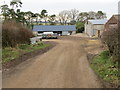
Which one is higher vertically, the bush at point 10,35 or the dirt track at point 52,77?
the bush at point 10,35

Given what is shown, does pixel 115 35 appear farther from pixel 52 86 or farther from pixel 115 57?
pixel 52 86

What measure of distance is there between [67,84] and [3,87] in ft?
11.4

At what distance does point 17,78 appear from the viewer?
14.0 meters

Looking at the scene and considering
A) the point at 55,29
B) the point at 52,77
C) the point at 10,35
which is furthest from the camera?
the point at 55,29

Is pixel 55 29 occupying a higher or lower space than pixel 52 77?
higher

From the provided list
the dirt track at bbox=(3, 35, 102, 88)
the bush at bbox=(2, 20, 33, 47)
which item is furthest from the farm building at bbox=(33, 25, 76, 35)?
the dirt track at bbox=(3, 35, 102, 88)

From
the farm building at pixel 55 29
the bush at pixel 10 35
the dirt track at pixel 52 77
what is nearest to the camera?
the dirt track at pixel 52 77

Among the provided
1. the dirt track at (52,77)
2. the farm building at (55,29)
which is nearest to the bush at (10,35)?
the dirt track at (52,77)

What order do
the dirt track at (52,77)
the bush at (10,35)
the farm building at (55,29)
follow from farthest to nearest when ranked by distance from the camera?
the farm building at (55,29), the bush at (10,35), the dirt track at (52,77)

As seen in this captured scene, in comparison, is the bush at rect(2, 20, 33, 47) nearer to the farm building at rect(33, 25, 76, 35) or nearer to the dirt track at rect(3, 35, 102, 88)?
the dirt track at rect(3, 35, 102, 88)

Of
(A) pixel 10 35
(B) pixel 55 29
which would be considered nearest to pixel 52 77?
(A) pixel 10 35

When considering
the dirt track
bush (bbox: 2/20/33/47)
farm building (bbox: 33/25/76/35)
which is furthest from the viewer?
farm building (bbox: 33/25/76/35)

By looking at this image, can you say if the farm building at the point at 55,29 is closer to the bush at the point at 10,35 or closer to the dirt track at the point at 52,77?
the bush at the point at 10,35

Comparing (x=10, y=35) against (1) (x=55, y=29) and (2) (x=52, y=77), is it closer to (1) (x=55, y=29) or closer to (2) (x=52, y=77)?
(2) (x=52, y=77)
